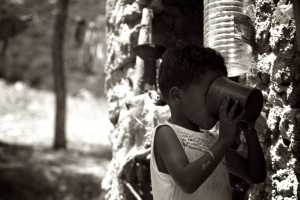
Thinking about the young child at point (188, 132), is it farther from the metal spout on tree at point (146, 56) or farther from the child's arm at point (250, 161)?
the metal spout on tree at point (146, 56)

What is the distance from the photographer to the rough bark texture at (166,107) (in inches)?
A: 73.2

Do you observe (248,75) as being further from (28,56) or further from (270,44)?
(28,56)

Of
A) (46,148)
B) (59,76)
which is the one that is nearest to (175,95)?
(59,76)

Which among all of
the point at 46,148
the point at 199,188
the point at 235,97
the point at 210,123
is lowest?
the point at 46,148

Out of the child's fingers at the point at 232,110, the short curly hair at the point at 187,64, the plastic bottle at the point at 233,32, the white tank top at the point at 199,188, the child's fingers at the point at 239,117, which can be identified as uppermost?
the plastic bottle at the point at 233,32

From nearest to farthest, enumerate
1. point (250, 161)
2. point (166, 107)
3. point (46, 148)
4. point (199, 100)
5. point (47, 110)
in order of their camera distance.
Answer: point (199, 100) < point (250, 161) < point (166, 107) < point (46, 148) < point (47, 110)

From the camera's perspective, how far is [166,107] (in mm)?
2740

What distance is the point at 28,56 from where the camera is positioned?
47.0 ft

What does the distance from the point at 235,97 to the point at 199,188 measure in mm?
358

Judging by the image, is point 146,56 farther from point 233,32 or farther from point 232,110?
point 232,110

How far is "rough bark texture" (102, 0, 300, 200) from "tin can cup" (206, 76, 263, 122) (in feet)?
1.45

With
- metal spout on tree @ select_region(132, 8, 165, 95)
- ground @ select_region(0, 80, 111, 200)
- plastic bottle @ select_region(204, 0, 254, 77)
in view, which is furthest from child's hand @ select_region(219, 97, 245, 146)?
ground @ select_region(0, 80, 111, 200)

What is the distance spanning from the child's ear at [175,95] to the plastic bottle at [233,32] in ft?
2.15

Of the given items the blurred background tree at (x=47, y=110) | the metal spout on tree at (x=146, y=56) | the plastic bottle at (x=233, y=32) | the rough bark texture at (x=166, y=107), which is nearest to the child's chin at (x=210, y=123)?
the rough bark texture at (x=166, y=107)
